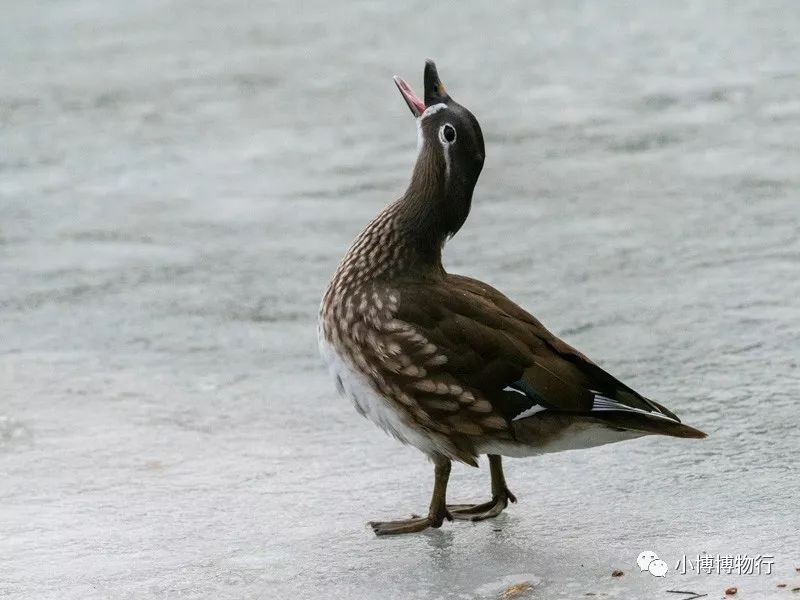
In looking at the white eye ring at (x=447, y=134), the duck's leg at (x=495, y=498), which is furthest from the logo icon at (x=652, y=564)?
the white eye ring at (x=447, y=134)

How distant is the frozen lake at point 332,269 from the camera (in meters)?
4.31

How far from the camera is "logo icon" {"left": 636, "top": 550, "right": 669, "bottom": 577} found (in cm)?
395

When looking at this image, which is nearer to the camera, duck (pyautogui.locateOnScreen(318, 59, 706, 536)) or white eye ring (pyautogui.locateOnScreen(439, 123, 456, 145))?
duck (pyautogui.locateOnScreen(318, 59, 706, 536))

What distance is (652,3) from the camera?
39.0 ft

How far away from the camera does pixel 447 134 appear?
4.57 metres

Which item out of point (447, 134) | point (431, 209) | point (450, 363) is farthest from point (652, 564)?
point (447, 134)

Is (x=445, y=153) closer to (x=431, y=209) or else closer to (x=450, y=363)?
(x=431, y=209)

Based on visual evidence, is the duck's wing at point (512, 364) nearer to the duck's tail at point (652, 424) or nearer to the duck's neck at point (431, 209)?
the duck's tail at point (652, 424)

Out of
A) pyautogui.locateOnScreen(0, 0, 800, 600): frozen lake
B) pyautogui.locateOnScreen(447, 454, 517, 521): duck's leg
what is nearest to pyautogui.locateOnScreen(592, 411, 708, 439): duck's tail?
pyautogui.locateOnScreen(0, 0, 800, 600): frozen lake

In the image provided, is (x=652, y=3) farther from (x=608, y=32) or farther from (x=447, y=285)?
(x=447, y=285)

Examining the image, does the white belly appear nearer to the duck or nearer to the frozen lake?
the duck

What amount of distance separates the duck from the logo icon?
337 millimetres

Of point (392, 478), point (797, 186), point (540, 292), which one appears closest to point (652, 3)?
point (797, 186)

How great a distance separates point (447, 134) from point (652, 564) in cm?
141
